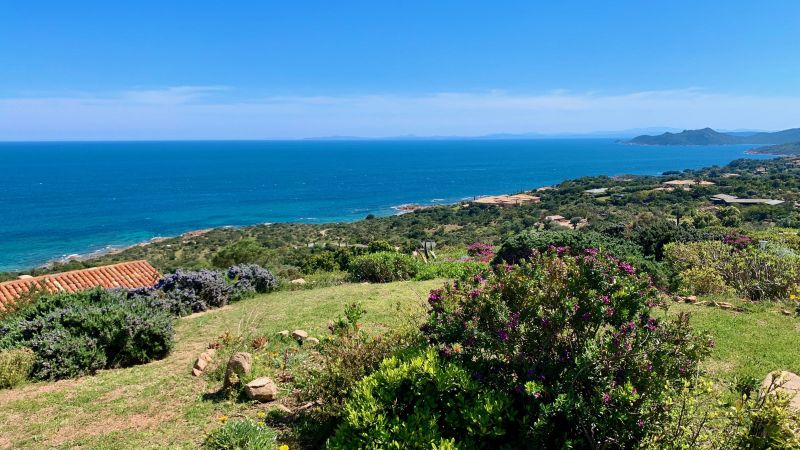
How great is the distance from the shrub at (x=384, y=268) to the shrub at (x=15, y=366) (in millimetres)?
9673

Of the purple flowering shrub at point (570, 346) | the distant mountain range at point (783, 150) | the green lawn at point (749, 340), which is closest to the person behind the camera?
the purple flowering shrub at point (570, 346)

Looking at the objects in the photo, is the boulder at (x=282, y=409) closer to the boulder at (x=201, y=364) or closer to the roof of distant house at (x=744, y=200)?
the boulder at (x=201, y=364)

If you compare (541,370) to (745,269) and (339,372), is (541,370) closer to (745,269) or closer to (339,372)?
(339,372)

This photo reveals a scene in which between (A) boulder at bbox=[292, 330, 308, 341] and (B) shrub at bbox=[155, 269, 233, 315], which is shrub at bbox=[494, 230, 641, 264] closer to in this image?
(A) boulder at bbox=[292, 330, 308, 341]

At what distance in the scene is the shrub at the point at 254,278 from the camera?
14.4 meters

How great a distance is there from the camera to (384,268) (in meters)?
15.7

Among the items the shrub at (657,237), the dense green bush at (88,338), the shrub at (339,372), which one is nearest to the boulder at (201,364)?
the dense green bush at (88,338)

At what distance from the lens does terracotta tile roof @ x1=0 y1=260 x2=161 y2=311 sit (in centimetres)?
1448

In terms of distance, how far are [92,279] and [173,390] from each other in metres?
12.6

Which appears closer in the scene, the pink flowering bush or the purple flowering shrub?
the purple flowering shrub

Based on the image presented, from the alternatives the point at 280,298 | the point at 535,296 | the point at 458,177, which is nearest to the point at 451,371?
the point at 535,296

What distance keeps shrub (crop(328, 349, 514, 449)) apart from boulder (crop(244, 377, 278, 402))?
203 centimetres

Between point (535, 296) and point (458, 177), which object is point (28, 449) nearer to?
point (535, 296)

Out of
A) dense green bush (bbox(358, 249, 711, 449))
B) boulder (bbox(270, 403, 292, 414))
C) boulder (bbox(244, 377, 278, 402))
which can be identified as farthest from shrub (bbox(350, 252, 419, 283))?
dense green bush (bbox(358, 249, 711, 449))
